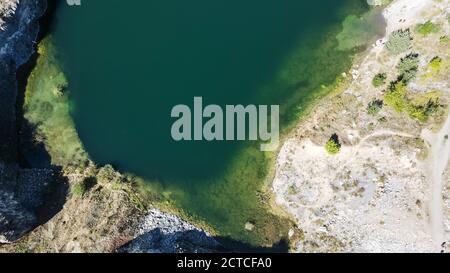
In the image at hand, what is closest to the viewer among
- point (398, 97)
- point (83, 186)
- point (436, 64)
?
point (436, 64)

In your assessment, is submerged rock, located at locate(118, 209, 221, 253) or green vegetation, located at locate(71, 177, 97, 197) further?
green vegetation, located at locate(71, 177, 97, 197)

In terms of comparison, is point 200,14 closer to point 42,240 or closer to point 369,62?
point 369,62

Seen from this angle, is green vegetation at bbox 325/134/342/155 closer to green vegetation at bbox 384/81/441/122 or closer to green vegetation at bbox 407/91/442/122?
green vegetation at bbox 384/81/441/122

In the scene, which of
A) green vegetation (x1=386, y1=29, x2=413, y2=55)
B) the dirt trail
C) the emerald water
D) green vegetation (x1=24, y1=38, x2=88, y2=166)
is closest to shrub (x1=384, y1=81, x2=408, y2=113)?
green vegetation (x1=386, y1=29, x2=413, y2=55)

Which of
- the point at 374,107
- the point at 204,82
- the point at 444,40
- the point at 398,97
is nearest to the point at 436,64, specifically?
the point at 444,40

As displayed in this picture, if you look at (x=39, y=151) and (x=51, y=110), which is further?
(x=51, y=110)

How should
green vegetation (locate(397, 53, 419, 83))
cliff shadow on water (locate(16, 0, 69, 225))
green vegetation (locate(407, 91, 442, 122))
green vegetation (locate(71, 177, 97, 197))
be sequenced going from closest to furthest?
green vegetation (locate(407, 91, 442, 122))
green vegetation (locate(397, 53, 419, 83))
green vegetation (locate(71, 177, 97, 197))
cliff shadow on water (locate(16, 0, 69, 225))

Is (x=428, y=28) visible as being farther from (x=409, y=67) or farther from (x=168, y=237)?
(x=168, y=237)
